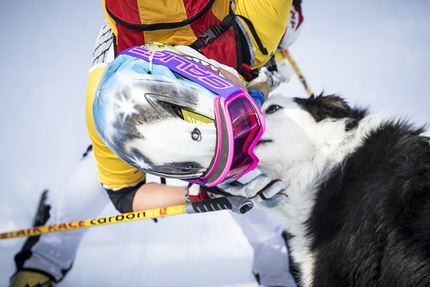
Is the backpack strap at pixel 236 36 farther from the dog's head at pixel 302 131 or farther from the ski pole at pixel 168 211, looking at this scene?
the ski pole at pixel 168 211

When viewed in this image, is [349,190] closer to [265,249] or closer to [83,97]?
[265,249]

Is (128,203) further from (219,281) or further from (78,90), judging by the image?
(78,90)

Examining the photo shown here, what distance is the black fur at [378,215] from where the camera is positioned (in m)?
1.45

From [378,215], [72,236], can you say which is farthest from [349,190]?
[72,236]

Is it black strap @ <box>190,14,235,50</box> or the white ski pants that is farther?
the white ski pants

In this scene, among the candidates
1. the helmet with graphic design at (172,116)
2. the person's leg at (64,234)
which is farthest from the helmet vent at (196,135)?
the person's leg at (64,234)

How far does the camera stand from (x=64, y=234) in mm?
2984

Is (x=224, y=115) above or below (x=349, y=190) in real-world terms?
above

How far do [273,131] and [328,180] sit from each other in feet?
1.29

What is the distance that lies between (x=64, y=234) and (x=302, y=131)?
1899mm

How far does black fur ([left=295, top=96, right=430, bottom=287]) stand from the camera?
1453 millimetres

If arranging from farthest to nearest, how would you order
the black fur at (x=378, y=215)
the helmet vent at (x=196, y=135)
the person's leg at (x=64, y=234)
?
1. the person's leg at (x=64, y=234)
2. the helmet vent at (x=196, y=135)
3. the black fur at (x=378, y=215)

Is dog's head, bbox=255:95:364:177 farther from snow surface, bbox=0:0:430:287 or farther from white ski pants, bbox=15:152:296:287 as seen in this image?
white ski pants, bbox=15:152:296:287

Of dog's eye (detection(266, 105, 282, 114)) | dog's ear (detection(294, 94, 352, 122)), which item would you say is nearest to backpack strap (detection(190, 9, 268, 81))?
dog's eye (detection(266, 105, 282, 114))
